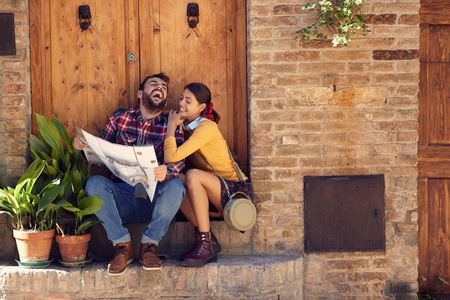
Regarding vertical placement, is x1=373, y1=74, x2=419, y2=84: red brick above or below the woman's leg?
above

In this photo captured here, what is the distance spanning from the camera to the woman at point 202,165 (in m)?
3.54

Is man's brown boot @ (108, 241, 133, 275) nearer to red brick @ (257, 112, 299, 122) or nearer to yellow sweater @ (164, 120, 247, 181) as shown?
yellow sweater @ (164, 120, 247, 181)

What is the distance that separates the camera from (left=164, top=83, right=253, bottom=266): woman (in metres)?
3.54

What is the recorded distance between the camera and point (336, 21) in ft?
12.0

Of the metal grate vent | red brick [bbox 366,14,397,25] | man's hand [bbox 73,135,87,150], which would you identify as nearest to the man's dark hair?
man's hand [bbox 73,135,87,150]

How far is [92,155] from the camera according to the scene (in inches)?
142

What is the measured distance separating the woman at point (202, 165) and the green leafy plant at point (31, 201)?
80 cm

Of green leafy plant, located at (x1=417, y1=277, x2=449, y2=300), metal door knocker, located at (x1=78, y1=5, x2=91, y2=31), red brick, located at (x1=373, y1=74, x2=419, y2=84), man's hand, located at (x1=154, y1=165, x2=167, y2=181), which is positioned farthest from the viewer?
green leafy plant, located at (x1=417, y1=277, x2=449, y2=300)

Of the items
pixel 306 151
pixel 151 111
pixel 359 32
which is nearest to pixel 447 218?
pixel 306 151

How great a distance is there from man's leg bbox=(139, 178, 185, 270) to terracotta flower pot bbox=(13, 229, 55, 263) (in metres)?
0.63

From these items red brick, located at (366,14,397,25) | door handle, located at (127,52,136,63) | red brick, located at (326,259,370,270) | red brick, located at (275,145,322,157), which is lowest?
red brick, located at (326,259,370,270)

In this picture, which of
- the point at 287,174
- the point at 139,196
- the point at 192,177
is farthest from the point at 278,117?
the point at 139,196

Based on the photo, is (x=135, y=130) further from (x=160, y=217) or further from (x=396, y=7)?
(x=396, y=7)

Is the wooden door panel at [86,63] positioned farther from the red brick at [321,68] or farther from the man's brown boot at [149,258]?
the red brick at [321,68]
